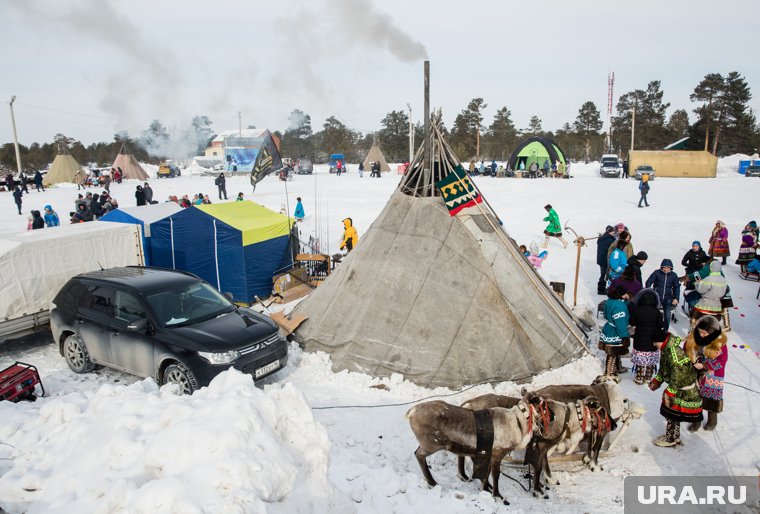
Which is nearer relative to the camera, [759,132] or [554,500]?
[554,500]

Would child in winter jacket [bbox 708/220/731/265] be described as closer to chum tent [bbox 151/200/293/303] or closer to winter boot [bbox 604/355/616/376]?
winter boot [bbox 604/355/616/376]

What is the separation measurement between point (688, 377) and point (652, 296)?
84.5 inches

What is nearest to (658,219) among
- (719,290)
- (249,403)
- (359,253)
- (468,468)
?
(719,290)

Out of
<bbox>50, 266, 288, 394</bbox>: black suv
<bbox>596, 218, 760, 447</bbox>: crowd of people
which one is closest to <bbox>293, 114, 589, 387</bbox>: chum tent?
<bbox>596, 218, 760, 447</bbox>: crowd of people

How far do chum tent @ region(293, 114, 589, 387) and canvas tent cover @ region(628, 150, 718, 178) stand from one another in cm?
3536

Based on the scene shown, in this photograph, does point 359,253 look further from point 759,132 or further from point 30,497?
point 759,132

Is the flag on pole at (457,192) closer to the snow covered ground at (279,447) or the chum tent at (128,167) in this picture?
the snow covered ground at (279,447)

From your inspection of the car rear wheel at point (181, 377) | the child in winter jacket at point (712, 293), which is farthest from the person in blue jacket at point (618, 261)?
the car rear wheel at point (181, 377)

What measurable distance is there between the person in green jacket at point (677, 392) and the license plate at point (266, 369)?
18.1ft

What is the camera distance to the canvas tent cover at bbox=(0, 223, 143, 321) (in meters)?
9.60

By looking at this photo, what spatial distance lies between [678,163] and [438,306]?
128 feet

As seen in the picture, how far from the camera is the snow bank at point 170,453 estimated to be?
354 cm

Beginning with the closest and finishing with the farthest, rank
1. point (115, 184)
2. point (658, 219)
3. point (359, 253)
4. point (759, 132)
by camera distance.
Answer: point (359, 253), point (658, 219), point (115, 184), point (759, 132)

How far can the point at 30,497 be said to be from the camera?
3.96 meters
